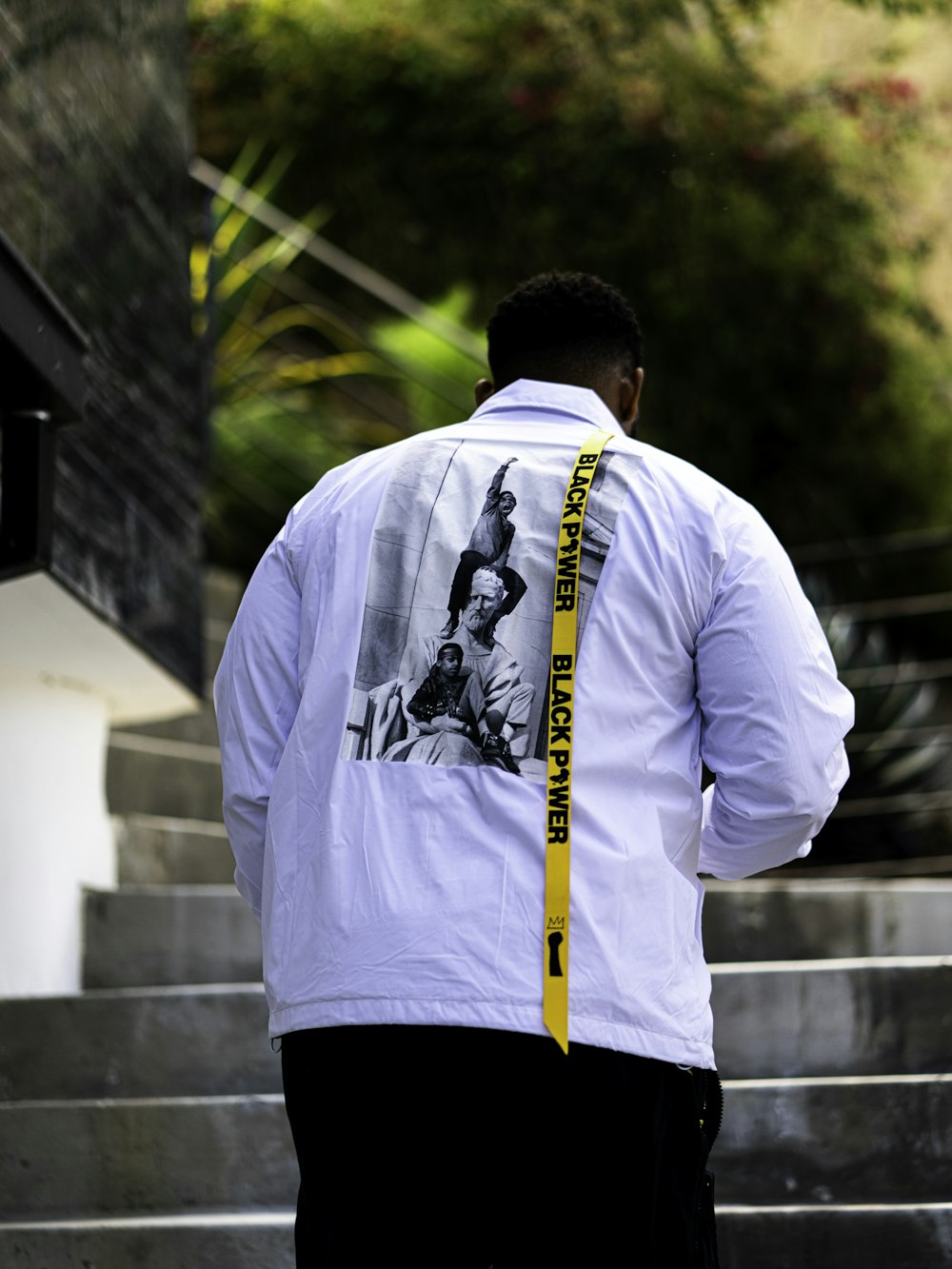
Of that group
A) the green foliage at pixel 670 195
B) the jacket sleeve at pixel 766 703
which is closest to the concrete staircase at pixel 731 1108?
the jacket sleeve at pixel 766 703

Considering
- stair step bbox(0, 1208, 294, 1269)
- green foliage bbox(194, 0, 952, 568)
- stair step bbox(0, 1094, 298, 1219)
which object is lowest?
stair step bbox(0, 1208, 294, 1269)

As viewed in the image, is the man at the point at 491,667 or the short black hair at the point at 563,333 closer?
the man at the point at 491,667

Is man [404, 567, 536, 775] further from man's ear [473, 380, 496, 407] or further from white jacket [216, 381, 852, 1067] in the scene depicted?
man's ear [473, 380, 496, 407]

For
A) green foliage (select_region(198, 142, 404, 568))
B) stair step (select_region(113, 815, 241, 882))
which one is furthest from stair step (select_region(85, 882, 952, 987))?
green foliage (select_region(198, 142, 404, 568))

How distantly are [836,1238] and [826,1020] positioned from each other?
0.53 m

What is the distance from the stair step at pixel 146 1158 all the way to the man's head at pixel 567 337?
1.39 m

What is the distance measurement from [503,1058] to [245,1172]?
1.35 metres

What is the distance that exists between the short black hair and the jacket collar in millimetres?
21

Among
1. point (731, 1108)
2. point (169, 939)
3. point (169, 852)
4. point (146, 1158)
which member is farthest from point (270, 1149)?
point (169, 852)

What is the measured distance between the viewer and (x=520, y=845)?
154 cm

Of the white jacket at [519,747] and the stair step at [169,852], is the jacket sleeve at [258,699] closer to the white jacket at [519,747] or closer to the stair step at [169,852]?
the white jacket at [519,747]

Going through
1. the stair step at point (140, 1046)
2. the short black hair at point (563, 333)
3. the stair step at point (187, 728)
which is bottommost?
the stair step at point (140, 1046)

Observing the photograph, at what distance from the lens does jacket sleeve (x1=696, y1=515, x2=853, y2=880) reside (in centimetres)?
161

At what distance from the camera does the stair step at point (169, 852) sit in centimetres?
416
